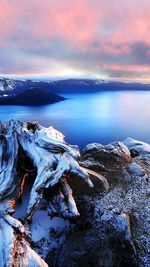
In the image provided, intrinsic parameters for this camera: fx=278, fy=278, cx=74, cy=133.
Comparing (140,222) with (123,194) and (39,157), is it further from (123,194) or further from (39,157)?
(39,157)

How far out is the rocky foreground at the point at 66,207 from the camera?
906 cm

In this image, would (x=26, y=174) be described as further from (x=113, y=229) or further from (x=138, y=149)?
(x=138, y=149)

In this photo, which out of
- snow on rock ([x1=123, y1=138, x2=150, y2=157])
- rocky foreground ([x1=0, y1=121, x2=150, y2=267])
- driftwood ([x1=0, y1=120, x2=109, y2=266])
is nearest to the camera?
driftwood ([x1=0, y1=120, x2=109, y2=266])

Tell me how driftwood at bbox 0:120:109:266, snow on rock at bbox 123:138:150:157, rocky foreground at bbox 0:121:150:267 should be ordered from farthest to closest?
snow on rock at bbox 123:138:150:157 < rocky foreground at bbox 0:121:150:267 < driftwood at bbox 0:120:109:266

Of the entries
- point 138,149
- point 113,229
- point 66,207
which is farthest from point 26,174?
point 138,149

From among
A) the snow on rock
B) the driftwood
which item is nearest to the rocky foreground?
the driftwood

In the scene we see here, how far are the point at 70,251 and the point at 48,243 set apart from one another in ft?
2.74

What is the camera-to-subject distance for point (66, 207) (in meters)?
9.91

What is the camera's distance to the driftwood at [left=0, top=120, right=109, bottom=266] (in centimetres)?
809

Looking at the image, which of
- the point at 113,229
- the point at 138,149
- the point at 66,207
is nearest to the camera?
the point at 113,229

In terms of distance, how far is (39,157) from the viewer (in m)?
11.9

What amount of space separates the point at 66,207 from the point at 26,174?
3.31 meters

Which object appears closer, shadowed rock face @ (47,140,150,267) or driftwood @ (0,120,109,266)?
driftwood @ (0,120,109,266)

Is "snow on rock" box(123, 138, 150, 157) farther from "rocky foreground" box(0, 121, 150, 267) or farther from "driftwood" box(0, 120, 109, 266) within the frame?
"driftwood" box(0, 120, 109, 266)
